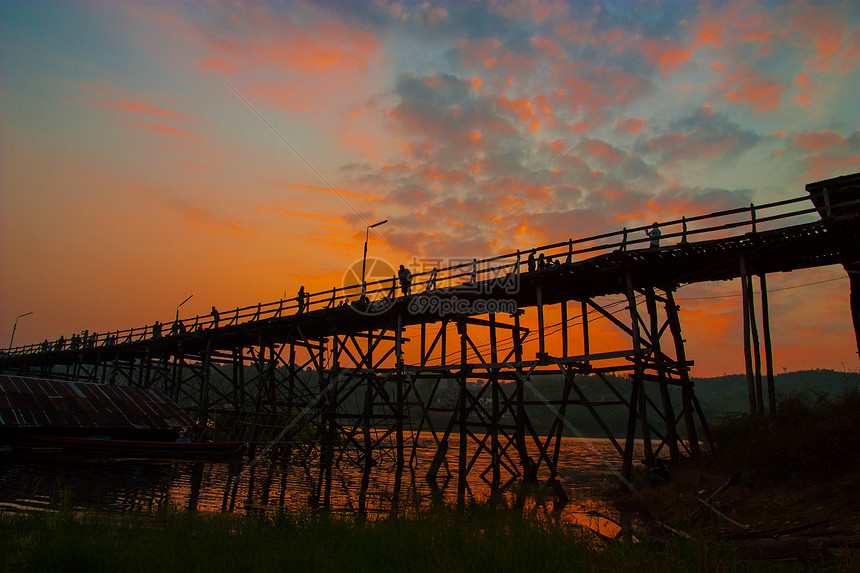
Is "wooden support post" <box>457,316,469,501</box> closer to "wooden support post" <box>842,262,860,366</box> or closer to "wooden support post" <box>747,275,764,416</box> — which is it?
"wooden support post" <box>747,275,764,416</box>

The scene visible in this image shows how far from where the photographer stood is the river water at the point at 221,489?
1251cm

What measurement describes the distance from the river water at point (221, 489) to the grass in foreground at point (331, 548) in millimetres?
1971

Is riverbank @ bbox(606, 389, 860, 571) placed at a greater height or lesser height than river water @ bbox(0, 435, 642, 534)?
greater

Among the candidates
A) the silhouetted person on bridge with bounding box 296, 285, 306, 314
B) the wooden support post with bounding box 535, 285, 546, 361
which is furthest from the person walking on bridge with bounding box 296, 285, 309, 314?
the wooden support post with bounding box 535, 285, 546, 361

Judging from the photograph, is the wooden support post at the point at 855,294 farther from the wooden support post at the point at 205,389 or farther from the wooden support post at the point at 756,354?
the wooden support post at the point at 205,389

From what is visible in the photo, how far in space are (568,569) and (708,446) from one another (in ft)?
36.4

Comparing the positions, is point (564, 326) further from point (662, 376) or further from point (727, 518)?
point (727, 518)

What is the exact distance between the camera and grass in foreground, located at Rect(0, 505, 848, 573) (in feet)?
21.0

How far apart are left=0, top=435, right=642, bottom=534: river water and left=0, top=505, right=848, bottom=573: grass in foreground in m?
1.97

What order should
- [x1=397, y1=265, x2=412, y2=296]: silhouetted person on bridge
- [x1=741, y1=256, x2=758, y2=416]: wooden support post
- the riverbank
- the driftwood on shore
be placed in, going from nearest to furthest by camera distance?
1. the riverbank
2. the driftwood on shore
3. [x1=741, y1=256, x2=758, y2=416]: wooden support post
4. [x1=397, y1=265, x2=412, y2=296]: silhouetted person on bridge

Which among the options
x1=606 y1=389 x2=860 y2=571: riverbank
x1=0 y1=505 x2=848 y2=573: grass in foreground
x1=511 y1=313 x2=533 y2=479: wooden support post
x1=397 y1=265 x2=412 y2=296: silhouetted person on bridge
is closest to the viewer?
x1=0 y1=505 x2=848 y2=573: grass in foreground

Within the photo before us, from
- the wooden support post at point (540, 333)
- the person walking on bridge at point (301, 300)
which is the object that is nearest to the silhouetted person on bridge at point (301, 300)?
the person walking on bridge at point (301, 300)

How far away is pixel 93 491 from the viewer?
14.0m

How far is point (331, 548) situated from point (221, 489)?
10.2 meters
